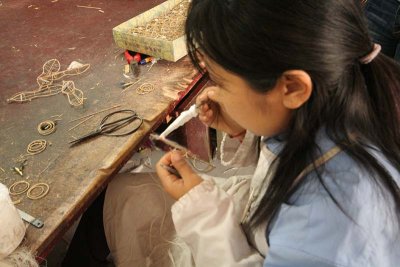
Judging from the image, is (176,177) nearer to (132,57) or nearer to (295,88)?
(295,88)

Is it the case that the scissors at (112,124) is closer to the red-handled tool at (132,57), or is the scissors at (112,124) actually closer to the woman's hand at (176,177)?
the woman's hand at (176,177)

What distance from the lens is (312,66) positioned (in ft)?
1.68

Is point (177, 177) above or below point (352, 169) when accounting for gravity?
below

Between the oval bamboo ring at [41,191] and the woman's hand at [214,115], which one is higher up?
the woman's hand at [214,115]

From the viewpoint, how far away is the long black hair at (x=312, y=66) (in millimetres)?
489

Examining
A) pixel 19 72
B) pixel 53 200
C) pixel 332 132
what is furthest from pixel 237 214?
pixel 19 72

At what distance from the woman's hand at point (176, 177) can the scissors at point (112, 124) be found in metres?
0.14

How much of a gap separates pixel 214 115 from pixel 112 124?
28 cm

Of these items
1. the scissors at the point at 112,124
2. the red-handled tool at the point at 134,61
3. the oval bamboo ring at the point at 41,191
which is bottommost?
the oval bamboo ring at the point at 41,191

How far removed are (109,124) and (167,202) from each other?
0.27 m

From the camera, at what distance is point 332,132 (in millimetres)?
571

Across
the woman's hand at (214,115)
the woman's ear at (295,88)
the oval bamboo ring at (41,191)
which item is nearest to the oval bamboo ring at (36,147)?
the oval bamboo ring at (41,191)

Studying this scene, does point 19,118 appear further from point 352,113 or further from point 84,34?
point 352,113

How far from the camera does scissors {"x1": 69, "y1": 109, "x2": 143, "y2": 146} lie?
923mm
